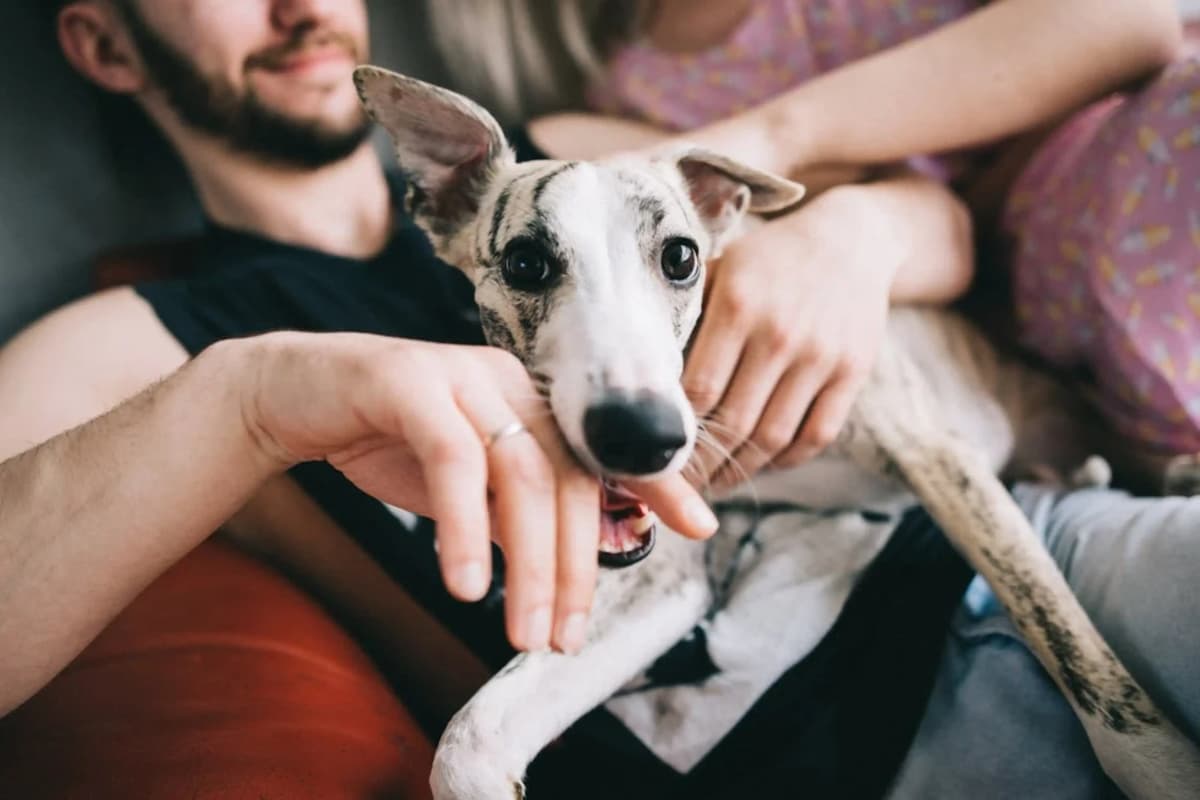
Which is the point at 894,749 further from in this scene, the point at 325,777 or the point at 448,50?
the point at 448,50

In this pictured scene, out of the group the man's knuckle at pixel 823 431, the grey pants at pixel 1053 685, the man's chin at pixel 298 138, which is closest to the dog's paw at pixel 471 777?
the grey pants at pixel 1053 685

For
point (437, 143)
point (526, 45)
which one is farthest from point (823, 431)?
point (526, 45)

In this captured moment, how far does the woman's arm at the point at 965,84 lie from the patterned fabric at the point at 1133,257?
0.10 metres

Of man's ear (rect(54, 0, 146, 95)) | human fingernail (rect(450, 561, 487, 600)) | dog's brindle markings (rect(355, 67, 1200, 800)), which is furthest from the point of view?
man's ear (rect(54, 0, 146, 95))

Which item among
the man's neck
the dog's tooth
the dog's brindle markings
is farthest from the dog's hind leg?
the man's neck

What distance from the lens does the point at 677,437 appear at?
2.70 feet

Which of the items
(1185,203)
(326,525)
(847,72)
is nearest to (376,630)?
(326,525)

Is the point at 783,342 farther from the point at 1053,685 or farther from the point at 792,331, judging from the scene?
the point at 1053,685

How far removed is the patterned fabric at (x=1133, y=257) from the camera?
133 centimetres

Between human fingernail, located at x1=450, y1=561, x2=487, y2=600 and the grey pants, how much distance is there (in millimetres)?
913

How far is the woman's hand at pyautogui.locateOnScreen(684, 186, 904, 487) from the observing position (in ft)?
4.00

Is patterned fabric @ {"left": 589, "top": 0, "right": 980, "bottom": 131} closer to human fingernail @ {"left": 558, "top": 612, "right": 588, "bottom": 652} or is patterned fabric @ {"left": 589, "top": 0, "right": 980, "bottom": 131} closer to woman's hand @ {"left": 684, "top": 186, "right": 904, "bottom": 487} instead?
woman's hand @ {"left": 684, "top": 186, "right": 904, "bottom": 487}

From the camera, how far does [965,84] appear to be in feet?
5.10

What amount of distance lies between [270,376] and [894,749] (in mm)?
1152
